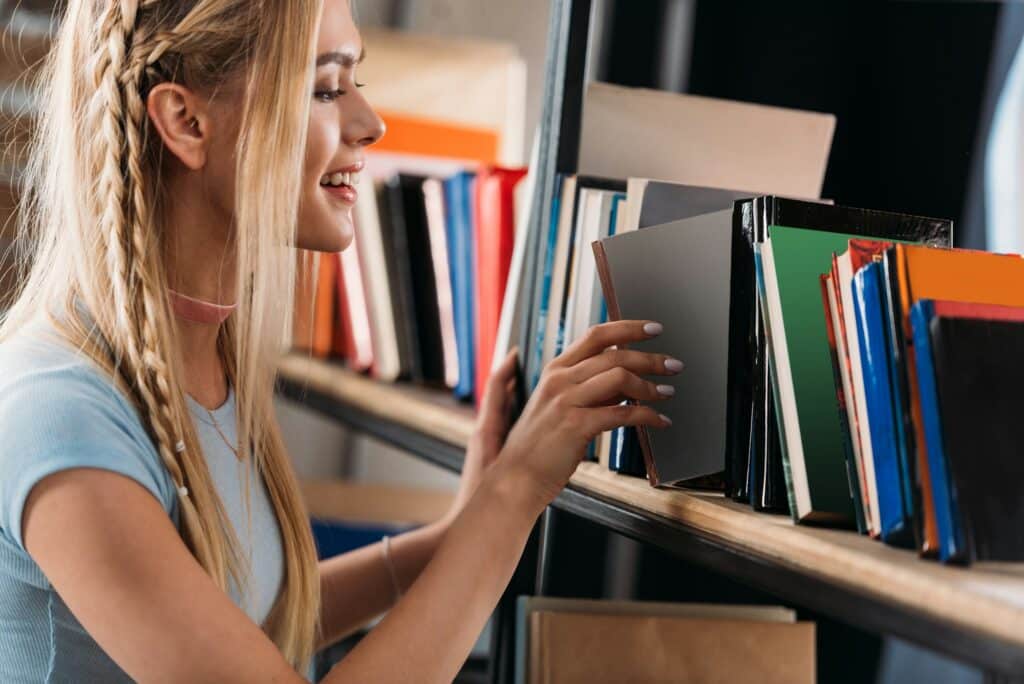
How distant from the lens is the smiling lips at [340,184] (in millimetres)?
1188

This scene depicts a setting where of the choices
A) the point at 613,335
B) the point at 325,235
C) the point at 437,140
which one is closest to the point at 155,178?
the point at 325,235

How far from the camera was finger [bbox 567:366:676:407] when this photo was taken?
923mm

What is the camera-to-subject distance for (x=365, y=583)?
1.38 meters

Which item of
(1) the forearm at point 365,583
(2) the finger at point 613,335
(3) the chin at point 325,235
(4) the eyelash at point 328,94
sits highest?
(4) the eyelash at point 328,94

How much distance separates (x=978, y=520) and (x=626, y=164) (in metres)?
0.62

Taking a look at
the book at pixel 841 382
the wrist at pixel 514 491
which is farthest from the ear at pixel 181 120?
the book at pixel 841 382

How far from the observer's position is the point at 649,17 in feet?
5.67

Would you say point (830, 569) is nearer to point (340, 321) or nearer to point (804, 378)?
point (804, 378)

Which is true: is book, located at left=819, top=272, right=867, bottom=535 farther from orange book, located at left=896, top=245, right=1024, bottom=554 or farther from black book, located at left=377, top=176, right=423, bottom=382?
black book, located at left=377, top=176, right=423, bottom=382

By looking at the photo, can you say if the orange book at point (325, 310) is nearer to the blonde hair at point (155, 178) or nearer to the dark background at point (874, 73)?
the dark background at point (874, 73)

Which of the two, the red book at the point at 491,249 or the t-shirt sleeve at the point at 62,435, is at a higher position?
the red book at the point at 491,249

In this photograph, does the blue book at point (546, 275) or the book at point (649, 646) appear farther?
the blue book at point (546, 275)

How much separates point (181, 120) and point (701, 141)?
1.74 ft

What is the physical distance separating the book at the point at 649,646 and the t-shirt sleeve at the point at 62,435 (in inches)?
14.1
